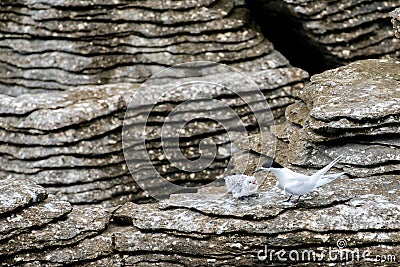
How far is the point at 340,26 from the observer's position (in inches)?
585

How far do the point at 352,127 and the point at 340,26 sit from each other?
209 inches

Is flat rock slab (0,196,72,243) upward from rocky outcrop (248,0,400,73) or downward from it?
downward

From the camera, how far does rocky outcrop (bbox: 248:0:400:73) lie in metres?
14.8

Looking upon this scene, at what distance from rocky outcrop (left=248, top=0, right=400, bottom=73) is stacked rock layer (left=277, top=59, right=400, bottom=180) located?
12.1 feet

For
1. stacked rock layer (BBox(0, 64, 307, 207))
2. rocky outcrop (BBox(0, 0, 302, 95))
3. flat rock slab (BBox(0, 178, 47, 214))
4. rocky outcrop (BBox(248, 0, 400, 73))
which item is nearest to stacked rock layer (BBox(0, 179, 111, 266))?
flat rock slab (BBox(0, 178, 47, 214))

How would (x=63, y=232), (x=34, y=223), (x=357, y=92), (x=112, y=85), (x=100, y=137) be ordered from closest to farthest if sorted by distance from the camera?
(x=34, y=223) < (x=63, y=232) < (x=357, y=92) < (x=100, y=137) < (x=112, y=85)

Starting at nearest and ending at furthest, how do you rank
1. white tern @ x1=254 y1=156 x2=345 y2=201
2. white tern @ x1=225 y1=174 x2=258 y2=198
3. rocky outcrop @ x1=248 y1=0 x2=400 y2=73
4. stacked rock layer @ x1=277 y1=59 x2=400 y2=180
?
white tern @ x1=254 y1=156 x2=345 y2=201 → white tern @ x1=225 y1=174 x2=258 y2=198 → stacked rock layer @ x1=277 y1=59 x2=400 y2=180 → rocky outcrop @ x1=248 y1=0 x2=400 y2=73

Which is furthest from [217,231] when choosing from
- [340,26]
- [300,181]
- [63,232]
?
[340,26]

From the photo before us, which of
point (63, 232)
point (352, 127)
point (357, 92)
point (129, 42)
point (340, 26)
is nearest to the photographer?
point (63, 232)

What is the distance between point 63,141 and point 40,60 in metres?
2.52

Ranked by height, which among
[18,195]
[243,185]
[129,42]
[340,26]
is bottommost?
[18,195]

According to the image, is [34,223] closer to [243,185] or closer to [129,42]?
[243,185]

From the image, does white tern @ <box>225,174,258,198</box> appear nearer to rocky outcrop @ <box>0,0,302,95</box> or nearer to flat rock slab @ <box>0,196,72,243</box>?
flat rock slab @ <box>0,196,72,243</box>

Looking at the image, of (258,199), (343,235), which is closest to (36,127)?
(258,199)
